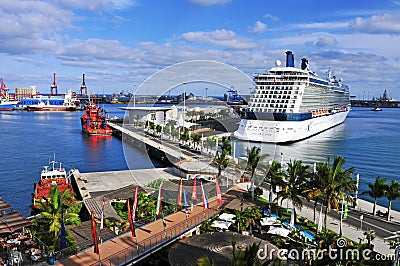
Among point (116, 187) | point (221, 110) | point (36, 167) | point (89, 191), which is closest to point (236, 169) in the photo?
point (116, 187)

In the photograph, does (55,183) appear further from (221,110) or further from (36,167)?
(221,110)

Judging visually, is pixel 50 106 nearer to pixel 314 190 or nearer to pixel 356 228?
pixel 314 190

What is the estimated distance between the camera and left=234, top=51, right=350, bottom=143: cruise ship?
64.9 meters

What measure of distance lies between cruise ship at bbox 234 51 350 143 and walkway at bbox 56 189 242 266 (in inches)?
1650

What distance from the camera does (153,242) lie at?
19.2 metres

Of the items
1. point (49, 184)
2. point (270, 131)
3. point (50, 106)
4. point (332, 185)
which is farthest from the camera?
point (50, 106)

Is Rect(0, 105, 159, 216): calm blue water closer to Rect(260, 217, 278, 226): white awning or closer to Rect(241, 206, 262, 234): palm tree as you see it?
Rect(241, 206, 262, 234): palm tree

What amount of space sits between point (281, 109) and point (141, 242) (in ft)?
172

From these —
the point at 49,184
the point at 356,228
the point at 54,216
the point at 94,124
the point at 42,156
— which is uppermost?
the point at 94,124

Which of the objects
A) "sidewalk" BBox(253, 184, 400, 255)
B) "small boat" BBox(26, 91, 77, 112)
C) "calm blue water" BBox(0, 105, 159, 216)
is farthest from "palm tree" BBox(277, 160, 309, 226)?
"small boat" BBox(26, 91, 77, 112)

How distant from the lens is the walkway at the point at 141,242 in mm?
17031

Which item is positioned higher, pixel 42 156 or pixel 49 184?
pixel 49 184

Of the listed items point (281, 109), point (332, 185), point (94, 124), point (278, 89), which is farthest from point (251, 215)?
point (94, 124)

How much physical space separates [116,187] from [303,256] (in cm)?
2126
